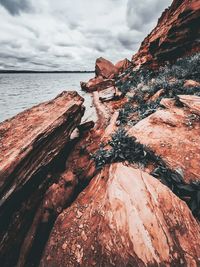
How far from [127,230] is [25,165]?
2.45m

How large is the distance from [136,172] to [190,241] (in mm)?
1591

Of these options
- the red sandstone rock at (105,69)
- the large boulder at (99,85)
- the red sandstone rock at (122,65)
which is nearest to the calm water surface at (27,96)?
the large boulder at (99,85)

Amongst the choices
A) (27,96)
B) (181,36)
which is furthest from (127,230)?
(27,96)

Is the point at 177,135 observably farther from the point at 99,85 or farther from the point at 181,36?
the point at 99,85

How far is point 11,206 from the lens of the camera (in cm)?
361

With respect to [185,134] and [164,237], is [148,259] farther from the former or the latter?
[185,134]

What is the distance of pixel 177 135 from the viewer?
5.47 meters

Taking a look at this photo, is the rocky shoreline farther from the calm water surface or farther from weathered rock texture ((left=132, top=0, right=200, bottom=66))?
weathered rock texture ((left=132, top=0, right=200, bottom=66))

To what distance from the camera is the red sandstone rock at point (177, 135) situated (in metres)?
4.57

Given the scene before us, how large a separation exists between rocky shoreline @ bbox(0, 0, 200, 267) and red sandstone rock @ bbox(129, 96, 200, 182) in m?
0.02

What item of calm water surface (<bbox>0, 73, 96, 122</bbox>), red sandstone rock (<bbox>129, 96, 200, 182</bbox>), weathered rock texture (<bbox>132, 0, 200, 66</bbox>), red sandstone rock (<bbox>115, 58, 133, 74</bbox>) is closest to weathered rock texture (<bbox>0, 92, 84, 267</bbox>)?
red sandstone rock (<bbox>129, 96, 200, 182</bbox>)

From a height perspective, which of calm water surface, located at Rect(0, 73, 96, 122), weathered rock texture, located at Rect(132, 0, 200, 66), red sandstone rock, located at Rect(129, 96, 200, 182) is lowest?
calm water surface, located at Rect(0, 73, 96, 122)

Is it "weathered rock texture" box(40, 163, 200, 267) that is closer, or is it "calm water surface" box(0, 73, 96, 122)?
"weathered rock texture" box(40, 163, 200, 267)

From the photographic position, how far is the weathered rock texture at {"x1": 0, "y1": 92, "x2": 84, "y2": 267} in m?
3.50
